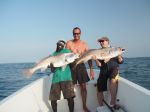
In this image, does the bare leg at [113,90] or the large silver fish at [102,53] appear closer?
the large silver fish at [102,53]

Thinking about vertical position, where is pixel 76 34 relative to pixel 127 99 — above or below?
above

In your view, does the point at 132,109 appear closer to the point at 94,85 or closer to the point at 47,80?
the point at 94,85

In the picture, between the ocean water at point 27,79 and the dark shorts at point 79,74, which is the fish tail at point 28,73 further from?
the dark shorts at point 79,74

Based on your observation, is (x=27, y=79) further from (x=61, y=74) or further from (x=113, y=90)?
(x=113, y=90)

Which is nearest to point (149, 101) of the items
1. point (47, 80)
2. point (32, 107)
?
point (32, 107)

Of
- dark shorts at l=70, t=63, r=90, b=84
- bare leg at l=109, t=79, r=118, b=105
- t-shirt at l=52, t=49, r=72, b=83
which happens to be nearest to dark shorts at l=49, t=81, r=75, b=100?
t-shirt at l=52, t=49, r=72, b=83

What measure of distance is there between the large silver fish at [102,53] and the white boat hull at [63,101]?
0.67 metres

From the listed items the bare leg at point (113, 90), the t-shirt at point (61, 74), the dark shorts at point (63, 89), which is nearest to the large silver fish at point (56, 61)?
the t-shirt at point (61, 74)

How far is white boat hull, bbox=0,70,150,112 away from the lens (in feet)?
13.7

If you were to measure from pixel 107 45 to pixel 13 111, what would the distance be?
8.19ft

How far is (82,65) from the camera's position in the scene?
5887mm

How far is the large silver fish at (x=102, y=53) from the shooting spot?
16.6 feet

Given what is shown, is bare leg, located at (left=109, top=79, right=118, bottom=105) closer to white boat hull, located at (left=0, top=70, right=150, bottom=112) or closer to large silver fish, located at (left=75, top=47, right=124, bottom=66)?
white boat hull, located at (left=0, top=70, right=150, bottom=112)

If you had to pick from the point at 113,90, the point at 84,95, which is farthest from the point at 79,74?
the point at 113,90
